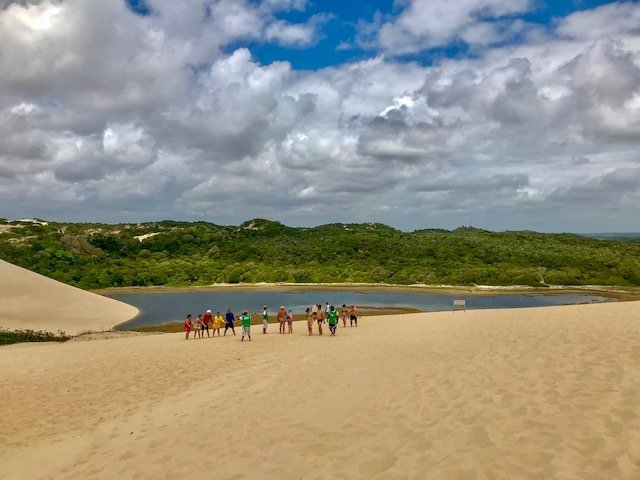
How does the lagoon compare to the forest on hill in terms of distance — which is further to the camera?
the forest on hill

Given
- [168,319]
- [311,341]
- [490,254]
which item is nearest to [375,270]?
[490,254]

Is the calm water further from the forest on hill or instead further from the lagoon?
the forest on hill

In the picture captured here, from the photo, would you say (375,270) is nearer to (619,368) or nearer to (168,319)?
(168,319)

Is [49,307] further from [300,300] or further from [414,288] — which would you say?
[414,288]

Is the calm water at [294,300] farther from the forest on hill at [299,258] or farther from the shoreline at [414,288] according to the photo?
the forest on hill at [299,258]

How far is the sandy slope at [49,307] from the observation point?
40781mm

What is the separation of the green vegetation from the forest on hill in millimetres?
55015

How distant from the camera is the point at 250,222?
17450 cm

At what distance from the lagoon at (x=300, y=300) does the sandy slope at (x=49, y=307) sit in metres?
3.02

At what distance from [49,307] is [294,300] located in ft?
99.7

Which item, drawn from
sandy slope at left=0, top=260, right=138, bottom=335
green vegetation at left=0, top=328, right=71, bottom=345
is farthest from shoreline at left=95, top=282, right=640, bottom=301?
green vegetation at left=0, top=328, right=71, bottom=345

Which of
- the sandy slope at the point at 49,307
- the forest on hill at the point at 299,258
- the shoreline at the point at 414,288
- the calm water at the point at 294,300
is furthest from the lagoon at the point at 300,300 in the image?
the forest on hill at the point at 299,258

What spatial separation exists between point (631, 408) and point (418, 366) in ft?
22.7

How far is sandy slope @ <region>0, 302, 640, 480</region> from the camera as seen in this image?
7559 millimetres
